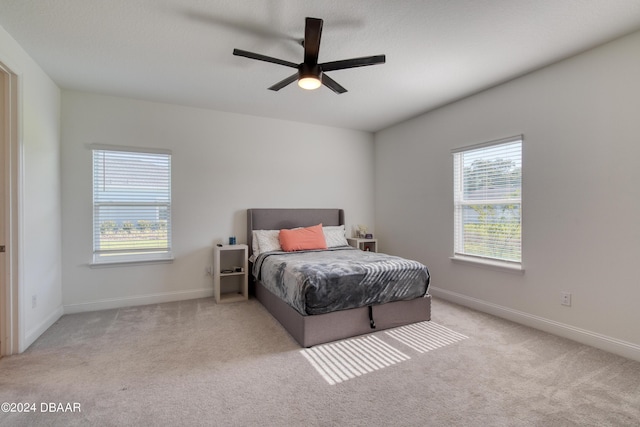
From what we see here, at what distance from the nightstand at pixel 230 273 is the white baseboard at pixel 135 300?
24 cm

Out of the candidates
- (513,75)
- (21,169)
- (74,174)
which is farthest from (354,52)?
(74,174)

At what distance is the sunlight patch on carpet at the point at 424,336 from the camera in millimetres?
2592

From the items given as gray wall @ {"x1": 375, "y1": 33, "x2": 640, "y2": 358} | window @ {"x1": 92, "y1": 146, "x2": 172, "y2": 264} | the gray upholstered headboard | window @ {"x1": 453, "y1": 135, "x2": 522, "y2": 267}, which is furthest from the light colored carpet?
the gray upholstered headboard

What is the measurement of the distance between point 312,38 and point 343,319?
92.0 inches

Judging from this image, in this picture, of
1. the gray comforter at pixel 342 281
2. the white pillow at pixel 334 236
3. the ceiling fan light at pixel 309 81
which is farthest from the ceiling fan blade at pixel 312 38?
the white pillow at pixel 334 236

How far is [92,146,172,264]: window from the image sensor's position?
3574 mm

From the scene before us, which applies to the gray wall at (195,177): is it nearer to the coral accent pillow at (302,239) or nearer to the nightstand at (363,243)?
the nightstand at (363,243)

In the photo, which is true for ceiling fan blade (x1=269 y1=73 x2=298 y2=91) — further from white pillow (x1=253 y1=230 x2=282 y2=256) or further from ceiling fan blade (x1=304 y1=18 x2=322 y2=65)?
white pillow (x1=253 y1=230 x2=282 y2=256)

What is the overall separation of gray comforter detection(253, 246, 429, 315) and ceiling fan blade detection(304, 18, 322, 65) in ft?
5.96

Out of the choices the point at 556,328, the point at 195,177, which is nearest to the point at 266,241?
the point at 195,177

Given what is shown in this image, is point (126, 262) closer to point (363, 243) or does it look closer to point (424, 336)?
point (363, 243)

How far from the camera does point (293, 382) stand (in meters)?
2.04

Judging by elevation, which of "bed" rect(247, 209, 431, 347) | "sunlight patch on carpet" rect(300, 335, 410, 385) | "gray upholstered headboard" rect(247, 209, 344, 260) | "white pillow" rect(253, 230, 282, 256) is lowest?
"sunlight patch on carpet" rect(300, 335, 410, 385)

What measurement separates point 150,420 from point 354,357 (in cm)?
145
